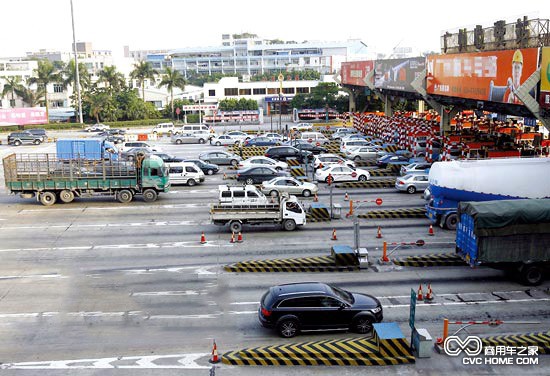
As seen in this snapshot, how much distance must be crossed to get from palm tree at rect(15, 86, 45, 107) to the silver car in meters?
75.0

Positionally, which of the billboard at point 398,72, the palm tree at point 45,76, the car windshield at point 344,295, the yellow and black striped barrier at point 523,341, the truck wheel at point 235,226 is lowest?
the yellow and black striped barrier at point 523,341

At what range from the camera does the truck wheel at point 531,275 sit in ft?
65.7

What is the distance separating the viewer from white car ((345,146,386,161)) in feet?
159

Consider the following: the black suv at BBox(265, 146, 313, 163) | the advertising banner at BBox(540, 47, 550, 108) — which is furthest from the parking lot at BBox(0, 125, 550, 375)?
the black suv at BBox(265, 146, 313, 163)

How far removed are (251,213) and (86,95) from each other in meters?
72.1

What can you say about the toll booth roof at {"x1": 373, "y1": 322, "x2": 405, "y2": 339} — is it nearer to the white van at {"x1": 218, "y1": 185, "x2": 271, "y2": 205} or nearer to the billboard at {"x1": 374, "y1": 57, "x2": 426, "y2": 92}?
the white van at {"x1": 218, "y1": 185, "x2": 271, "y2": 205}

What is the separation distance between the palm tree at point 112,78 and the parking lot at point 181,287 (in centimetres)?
6649

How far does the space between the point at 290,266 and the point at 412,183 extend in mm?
16448

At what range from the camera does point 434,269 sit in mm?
22031

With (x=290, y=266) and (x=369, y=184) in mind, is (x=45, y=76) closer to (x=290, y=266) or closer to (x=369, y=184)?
(x=369, y=184)

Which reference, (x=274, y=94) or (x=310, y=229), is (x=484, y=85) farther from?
(x=274, y=94)

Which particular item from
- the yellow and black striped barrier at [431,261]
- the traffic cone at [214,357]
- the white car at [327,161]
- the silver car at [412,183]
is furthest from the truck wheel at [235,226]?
the white car at [327,161]

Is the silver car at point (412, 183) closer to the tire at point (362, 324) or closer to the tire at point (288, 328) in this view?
the tire at point (362, 324)

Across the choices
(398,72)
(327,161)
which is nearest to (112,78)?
(398,72)
